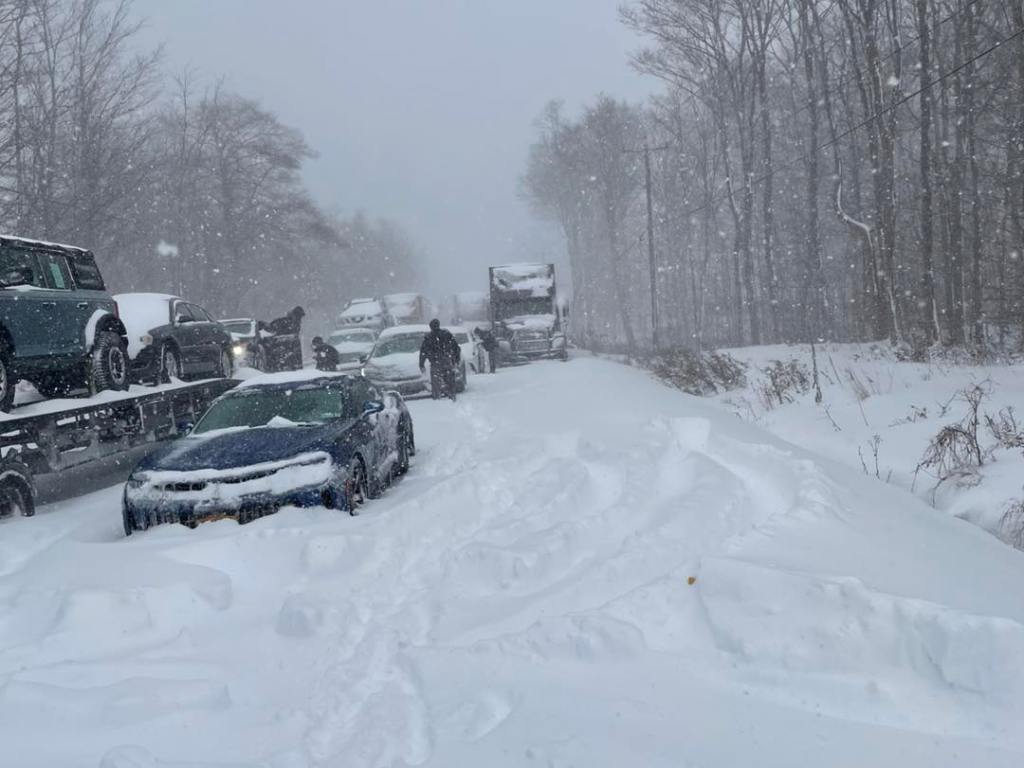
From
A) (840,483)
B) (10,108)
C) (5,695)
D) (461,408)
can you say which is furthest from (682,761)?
(10,108)

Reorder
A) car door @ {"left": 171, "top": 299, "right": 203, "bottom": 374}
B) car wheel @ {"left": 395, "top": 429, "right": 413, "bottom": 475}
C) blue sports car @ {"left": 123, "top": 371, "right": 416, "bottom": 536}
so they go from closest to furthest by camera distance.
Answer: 1. blue sports car @ {"left": 123, "top": 371, "right": 416, "bottom": 536}
2. car wheel @ {"left": 395, "top": 429, "right": 413, "bottom": 475}
3. car door @ {"left": 171, "top": 299, "right": 203, "bottom": 374}

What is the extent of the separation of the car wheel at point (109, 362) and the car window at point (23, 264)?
45.7 inches

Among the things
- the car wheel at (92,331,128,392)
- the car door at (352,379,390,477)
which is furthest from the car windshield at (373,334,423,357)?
the car door at (352,379,390,477)

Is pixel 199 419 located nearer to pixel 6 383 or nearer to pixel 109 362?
pixel 6 383

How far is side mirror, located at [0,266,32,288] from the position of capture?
26.1 ft

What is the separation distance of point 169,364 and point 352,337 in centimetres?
1595

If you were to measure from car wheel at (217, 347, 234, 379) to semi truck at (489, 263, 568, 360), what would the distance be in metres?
14.1

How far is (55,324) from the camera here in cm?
924

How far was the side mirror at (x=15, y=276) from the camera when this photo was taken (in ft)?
26.1

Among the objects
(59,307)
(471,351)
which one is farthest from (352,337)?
(59,307)

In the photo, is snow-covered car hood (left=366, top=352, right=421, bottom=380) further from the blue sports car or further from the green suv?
the blue sports car

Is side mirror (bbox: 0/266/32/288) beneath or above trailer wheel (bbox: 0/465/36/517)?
above

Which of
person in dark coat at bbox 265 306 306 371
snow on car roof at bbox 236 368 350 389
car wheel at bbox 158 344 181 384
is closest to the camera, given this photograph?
snow on car roof at bbox 236 368 350 389

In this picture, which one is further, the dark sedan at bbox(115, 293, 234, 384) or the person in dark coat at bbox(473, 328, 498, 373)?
the person in dark coat at bbox(473, 328, 498, 373)
